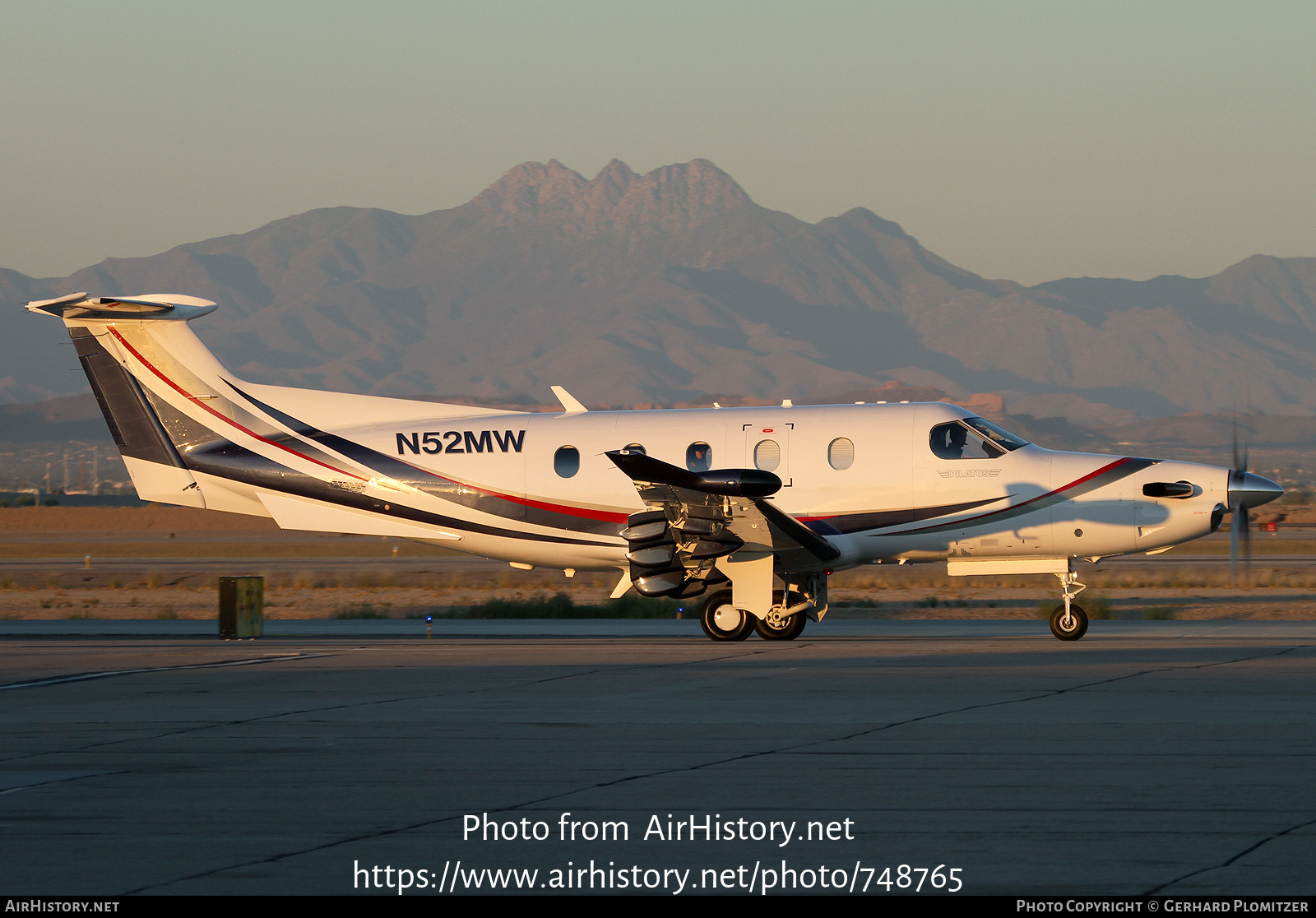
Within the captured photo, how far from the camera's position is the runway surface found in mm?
7852

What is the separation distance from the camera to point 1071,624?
21.3m

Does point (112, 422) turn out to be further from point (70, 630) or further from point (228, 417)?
point (70, 630)

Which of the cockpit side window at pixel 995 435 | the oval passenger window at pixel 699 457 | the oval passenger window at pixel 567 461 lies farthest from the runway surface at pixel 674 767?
the oval passenger window at pixel 567 461

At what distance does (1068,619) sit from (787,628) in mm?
4195

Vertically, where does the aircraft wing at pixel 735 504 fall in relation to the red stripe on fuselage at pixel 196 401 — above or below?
below

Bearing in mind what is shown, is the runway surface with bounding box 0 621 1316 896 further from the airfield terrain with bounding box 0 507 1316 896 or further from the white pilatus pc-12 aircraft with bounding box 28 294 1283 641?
the white pilatus pc-12 aircraft with bounding box 28 294 1283 641

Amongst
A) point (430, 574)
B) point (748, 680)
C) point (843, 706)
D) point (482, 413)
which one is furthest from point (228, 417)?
point (430, 574)

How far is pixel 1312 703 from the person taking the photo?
13.8 meters

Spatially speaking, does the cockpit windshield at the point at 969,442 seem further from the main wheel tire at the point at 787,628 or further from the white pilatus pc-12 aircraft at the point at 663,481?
the main wheel tire at the point at 787,628

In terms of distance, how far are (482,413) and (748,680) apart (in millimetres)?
9271

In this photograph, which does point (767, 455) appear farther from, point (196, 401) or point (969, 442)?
point (196, 401)

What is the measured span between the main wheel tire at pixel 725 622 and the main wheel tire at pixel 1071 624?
14.9 feet

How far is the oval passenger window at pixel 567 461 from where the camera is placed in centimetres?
2277

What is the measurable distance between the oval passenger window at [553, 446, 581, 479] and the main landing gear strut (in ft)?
25.0
